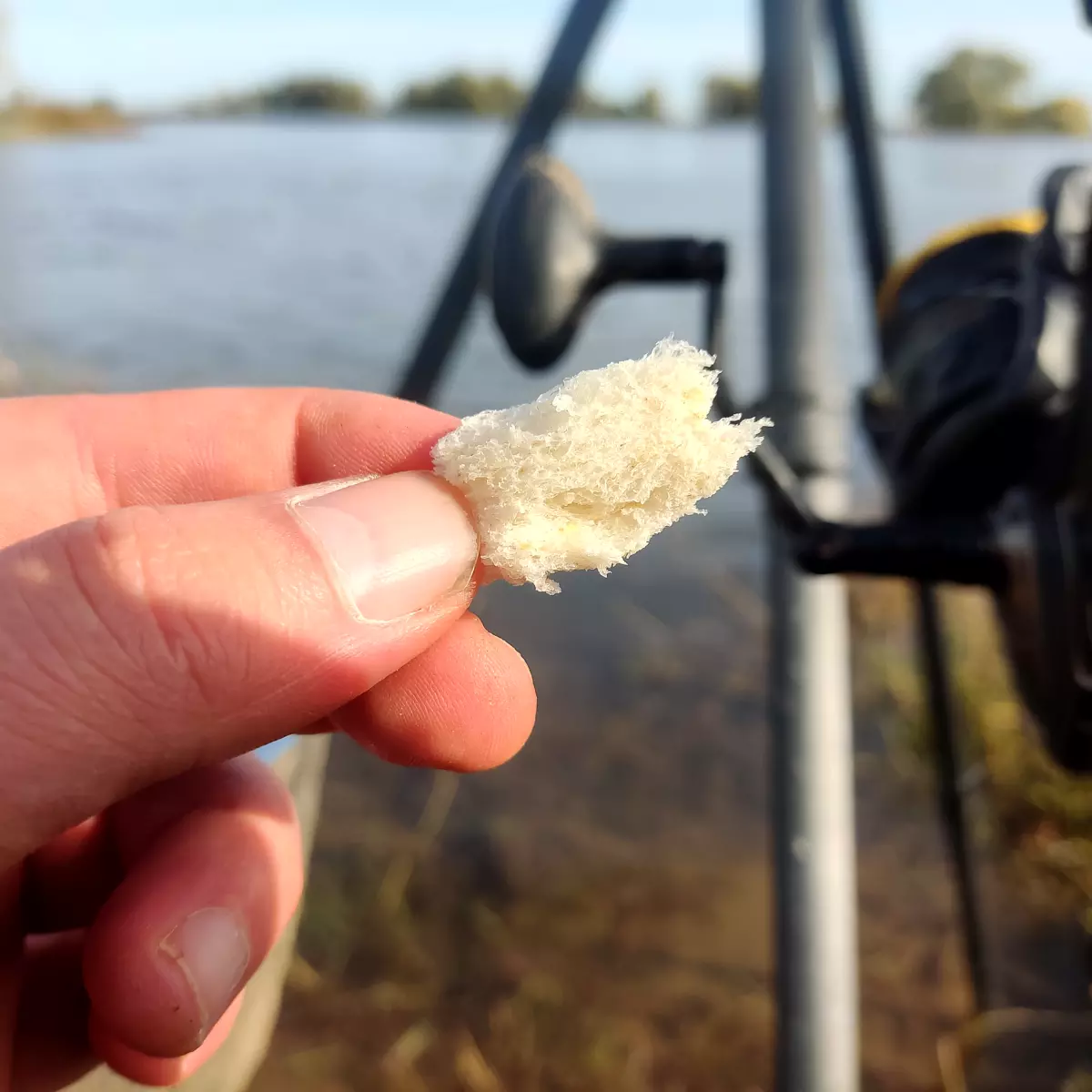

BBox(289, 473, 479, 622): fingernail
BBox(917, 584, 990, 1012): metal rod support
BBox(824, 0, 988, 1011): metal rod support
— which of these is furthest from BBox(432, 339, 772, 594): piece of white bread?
BBox(917, 584, 990, 1012): metal rod support

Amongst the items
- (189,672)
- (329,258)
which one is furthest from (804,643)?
(329,258)

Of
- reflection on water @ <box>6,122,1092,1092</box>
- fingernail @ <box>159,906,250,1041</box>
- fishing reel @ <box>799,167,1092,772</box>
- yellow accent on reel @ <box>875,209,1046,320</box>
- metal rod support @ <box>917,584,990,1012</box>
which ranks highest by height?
yellow accent on reel @ <box>875,209,1046,320</box>

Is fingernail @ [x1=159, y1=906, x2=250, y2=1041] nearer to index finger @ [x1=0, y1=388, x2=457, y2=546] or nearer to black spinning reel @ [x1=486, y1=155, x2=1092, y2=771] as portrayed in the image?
index finger @ [x1=0, y1=388, x2=457, y2=546]

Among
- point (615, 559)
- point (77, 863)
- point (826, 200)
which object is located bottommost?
point (77, 863)

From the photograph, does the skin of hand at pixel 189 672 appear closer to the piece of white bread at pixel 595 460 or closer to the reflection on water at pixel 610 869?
the piece of white bread at pixel 595 460

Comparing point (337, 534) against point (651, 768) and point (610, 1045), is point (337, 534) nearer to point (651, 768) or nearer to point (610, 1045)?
point (610, 1045)

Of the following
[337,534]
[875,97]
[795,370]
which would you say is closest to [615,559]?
[337,534]

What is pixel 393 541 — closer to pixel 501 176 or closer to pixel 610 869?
pixel 501 176
